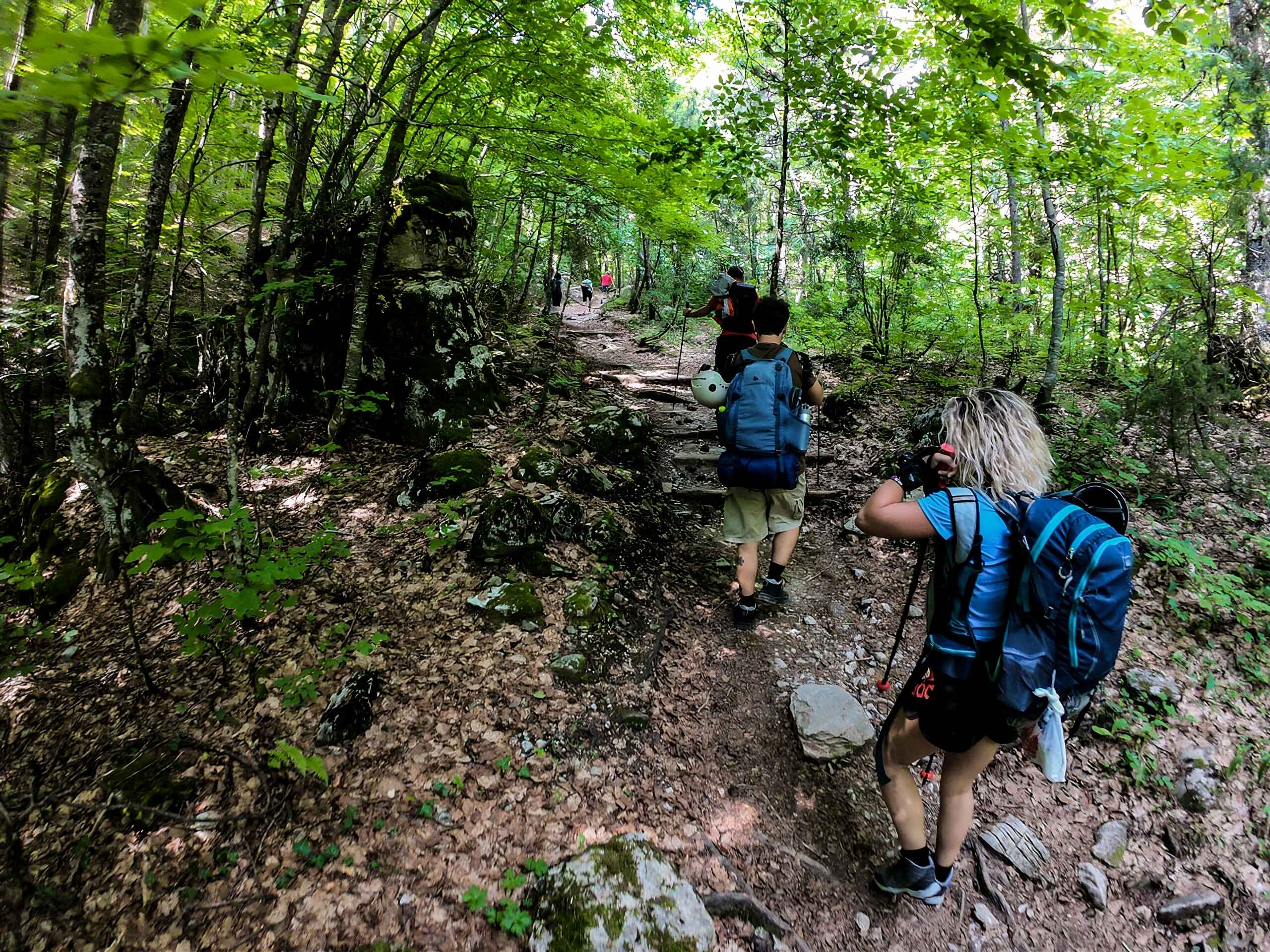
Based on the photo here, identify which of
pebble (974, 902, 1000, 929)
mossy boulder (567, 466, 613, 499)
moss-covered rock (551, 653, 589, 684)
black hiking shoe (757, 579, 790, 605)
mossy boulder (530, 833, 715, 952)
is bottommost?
mossy boulder (530, 833, 715, 952)

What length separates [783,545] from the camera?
15.6 feet

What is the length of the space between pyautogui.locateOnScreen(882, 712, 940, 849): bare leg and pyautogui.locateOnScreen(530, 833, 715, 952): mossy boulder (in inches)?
42.3

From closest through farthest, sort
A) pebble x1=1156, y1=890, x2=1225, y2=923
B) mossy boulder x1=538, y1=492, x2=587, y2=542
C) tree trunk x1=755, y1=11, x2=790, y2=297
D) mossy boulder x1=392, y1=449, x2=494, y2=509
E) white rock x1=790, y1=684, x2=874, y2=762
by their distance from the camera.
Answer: pebble x1=1156, y1=890, x2=1225, y2=923 < white rock x1=790, y1=684, x2=874, y2=762 < mossy boulder x1=538, y1=492, x2=587, y2=542 < mossy boulder x1=392, y1=449, x2=494, y2=509 < tree trunk x1=755, y1=11, x2=790, y2=297

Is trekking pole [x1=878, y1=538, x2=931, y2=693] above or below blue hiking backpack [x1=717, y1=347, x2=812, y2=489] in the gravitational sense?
below

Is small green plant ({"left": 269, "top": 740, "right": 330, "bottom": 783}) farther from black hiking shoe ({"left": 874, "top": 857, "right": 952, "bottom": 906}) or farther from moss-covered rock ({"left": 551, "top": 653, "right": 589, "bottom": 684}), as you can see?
black hiking shoe ({"left": 874, "top": 857, "right": 952, "bottom": 906})

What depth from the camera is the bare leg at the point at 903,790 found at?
261 cm

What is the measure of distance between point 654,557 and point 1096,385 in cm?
801

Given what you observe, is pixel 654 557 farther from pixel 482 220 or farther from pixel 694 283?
pixel 694 283

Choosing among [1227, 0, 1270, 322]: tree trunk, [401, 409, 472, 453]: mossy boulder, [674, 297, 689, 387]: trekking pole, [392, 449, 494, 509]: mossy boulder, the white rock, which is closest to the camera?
the white rock

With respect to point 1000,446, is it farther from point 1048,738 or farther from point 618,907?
point 618,907

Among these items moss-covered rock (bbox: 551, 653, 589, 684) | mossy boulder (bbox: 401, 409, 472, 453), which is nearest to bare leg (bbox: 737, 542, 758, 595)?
moss-covered rock (bbox: 551, 653, 589, 684)

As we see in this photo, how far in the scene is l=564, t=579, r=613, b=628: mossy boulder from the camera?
14.4 feet

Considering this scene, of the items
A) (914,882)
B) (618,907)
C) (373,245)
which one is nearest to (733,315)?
(373,245)

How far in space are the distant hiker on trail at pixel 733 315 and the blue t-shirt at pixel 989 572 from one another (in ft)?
12.6
